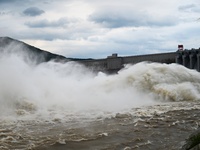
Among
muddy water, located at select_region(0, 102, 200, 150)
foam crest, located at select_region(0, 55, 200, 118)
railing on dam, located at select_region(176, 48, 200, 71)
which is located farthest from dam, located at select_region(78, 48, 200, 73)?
muddy water, located at select_region(0, 102, 200, 150)

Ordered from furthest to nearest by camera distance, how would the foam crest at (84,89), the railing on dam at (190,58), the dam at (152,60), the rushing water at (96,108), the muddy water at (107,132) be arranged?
the dam at (152,60) < the railing on dam at (190,58) < the foam crest at (84,89) < the rushing water at (96,108) < the muddy water at (107,132)

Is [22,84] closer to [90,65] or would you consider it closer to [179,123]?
[179,123]

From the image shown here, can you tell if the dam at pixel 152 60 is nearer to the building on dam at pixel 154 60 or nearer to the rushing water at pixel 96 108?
the building on dam at pixel 154 60

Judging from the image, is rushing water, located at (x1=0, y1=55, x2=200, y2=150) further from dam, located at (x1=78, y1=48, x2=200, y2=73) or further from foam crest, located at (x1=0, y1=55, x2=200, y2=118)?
dam, located at (x1=78, y1=48, x2=200, y2=73)

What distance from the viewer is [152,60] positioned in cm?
6650

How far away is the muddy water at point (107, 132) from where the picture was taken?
1420 cm

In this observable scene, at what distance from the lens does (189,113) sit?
2170cm

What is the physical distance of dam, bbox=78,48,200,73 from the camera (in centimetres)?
6078

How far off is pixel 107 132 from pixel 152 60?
51120 mm

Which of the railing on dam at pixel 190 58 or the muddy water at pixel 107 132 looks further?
the railing on dam at pixel 190 58

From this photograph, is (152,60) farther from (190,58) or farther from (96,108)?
(96,108)

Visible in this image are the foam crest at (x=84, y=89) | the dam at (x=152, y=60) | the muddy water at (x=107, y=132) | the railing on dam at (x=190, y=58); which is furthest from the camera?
the dam at (x=152, y=60)

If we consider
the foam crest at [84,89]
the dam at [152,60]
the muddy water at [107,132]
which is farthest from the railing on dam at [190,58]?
the muddy water at [107,132]

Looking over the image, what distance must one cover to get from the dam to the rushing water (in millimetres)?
23905
